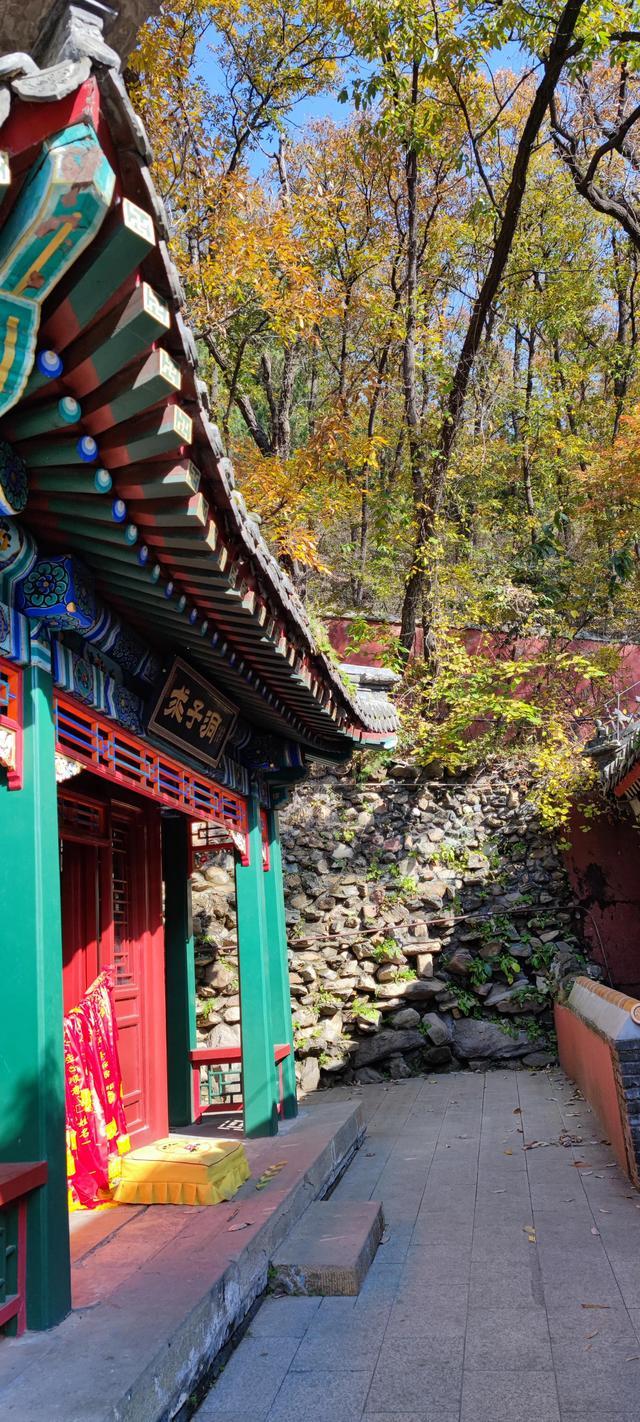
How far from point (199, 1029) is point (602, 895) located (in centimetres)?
497

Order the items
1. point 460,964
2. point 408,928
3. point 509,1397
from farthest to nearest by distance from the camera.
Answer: point 408,928
point 460,964
point 509,1397

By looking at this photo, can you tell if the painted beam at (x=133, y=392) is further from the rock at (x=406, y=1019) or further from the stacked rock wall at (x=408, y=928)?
the rock at (x=406, y=1019)

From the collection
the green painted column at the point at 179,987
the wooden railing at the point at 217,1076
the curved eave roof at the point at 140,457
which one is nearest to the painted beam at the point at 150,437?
the curved eave roof at the point at 140,457

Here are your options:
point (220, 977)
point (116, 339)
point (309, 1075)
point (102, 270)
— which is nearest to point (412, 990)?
point (309, 1075)

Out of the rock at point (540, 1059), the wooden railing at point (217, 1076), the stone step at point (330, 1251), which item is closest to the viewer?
the stone step at point (330, 1251)

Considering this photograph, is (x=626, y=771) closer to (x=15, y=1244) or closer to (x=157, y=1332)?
(x=157, y=1332)

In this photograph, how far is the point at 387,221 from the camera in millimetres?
16516

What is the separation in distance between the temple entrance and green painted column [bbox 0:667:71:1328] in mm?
1999

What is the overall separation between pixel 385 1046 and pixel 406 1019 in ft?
1.22

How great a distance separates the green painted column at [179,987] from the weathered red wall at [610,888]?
576cm

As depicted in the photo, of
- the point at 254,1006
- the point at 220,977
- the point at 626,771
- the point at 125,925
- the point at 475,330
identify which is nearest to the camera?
the point at 125,925

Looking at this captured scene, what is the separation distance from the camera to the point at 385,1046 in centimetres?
1070

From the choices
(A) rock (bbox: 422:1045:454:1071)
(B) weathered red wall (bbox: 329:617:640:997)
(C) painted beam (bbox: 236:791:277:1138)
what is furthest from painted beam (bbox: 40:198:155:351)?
(B) weathered red wall (bbox: 329:617:640:997)

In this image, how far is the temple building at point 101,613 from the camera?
2.19 meters
